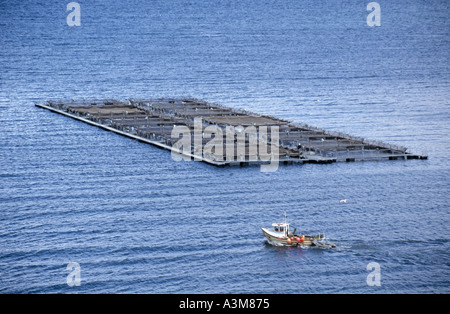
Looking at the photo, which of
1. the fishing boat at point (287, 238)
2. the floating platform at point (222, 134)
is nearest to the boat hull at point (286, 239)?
the fishing boat at point (287, 238)

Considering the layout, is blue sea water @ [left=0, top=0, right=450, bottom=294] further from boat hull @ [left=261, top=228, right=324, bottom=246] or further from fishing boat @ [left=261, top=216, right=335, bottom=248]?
fishing boat @ [left=261, top=216, right=335, bottom=248]

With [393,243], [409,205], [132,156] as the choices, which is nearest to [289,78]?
[132,156]

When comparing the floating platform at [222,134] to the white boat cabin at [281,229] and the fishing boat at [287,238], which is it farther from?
the fishing boat at [287,238]

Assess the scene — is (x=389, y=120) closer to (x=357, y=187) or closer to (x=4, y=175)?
(x=357, y=187)

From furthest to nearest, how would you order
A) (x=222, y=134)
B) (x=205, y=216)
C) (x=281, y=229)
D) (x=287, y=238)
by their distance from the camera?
(x=222, y=134)
(x=205, y=216)
(x=281, y=229)
(x=287, y=238)

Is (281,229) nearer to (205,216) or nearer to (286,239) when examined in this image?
(286,239)

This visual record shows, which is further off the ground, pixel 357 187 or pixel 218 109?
pixel 218 109

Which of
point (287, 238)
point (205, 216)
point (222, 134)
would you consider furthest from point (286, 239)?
point (222, 134)
